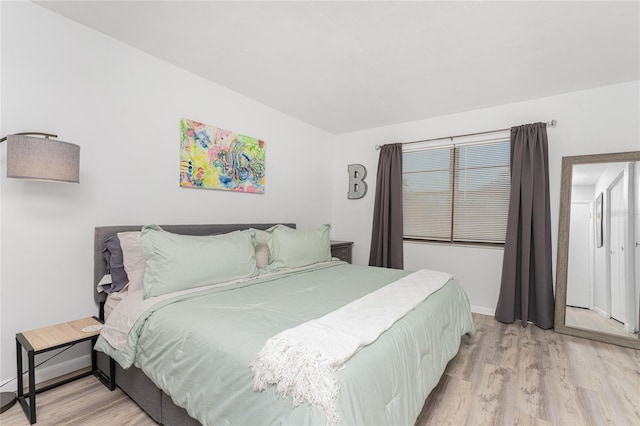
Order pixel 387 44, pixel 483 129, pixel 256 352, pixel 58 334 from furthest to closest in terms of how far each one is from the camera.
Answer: pixel 483 129, pixel 387 44, pixel 58 334, pixel 256 352

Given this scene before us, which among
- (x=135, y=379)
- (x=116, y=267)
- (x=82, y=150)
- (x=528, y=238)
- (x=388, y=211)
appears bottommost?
(x=135, y=379)

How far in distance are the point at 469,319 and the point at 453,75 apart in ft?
7.27

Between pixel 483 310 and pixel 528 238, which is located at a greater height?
pixel 528 238

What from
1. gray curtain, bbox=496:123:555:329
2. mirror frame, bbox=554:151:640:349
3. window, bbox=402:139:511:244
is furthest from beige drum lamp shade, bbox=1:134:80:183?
mirror frame, bbox=554:151:640:349

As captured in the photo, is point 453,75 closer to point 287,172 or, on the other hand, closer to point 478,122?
point 478,122

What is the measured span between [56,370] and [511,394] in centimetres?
309

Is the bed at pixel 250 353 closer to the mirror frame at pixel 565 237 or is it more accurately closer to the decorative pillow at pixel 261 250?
the decorative pillow at pixel 261 250

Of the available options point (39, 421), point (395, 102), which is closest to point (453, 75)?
point (395, 102)

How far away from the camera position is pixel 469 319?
260 centimetres

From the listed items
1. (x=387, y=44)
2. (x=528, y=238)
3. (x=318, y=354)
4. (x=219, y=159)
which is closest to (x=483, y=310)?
(x=528, y=238)

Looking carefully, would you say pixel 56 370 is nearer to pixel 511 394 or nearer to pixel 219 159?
pixel 219 159

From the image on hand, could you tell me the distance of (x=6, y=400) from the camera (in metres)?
1.78

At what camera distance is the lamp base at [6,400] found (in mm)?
1734

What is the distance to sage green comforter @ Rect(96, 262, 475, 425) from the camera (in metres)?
1.13
